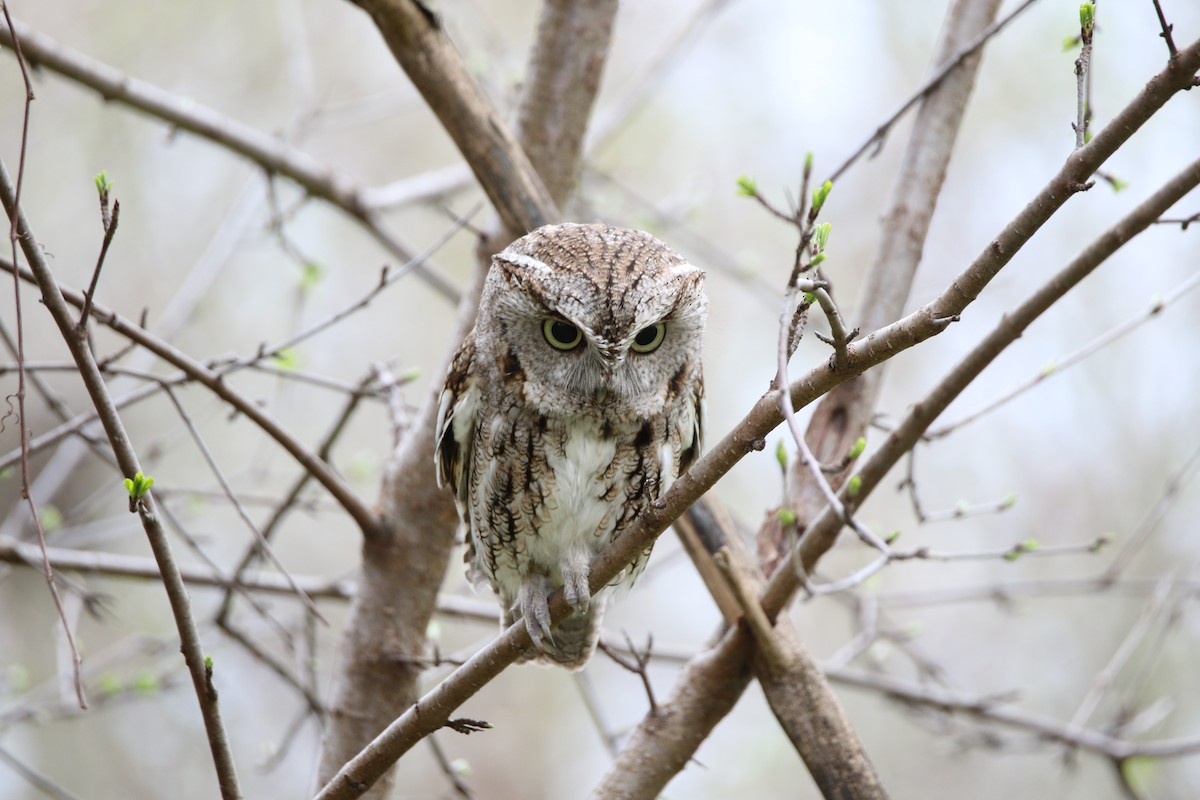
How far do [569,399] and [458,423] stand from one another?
0.39 metres

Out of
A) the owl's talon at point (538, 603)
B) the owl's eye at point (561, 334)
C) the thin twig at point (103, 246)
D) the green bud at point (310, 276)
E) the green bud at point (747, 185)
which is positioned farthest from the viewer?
the green bud at point (310, 276)

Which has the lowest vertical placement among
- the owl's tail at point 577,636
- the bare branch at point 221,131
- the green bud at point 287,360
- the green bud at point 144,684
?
the owl's tail at point 577,636

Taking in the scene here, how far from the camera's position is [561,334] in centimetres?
219

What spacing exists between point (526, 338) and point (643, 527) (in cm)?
68

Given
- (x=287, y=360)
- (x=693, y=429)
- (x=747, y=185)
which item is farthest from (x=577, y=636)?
(x=747, y=185)

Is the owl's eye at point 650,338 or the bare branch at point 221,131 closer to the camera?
the owl's eye at point 650,338

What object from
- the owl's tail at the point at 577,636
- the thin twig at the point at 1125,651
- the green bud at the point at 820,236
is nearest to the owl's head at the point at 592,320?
the green bud at the point at 820,236

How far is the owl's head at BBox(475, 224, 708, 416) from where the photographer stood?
200 centimetres

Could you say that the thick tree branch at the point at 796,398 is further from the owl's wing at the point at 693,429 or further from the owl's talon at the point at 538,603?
the owl's wing at the point at 693,429

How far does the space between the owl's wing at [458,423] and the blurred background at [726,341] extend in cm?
299

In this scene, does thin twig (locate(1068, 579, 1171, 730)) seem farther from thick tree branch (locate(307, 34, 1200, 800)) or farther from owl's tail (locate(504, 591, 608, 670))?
thick tree branch (locate(307, 34, 1200, 800))

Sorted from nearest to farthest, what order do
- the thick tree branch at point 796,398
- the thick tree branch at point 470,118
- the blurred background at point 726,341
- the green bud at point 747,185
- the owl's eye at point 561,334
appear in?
1. the thick tree branch at point 796,398
2. the owl's eye at point 561,334
3. the green bud at point 747,185
4. the thick tree branch at point 470,118
5. the blurred background at point 726,341

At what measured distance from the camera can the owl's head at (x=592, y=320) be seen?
6.56ft

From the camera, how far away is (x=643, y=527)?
175 centimetres
